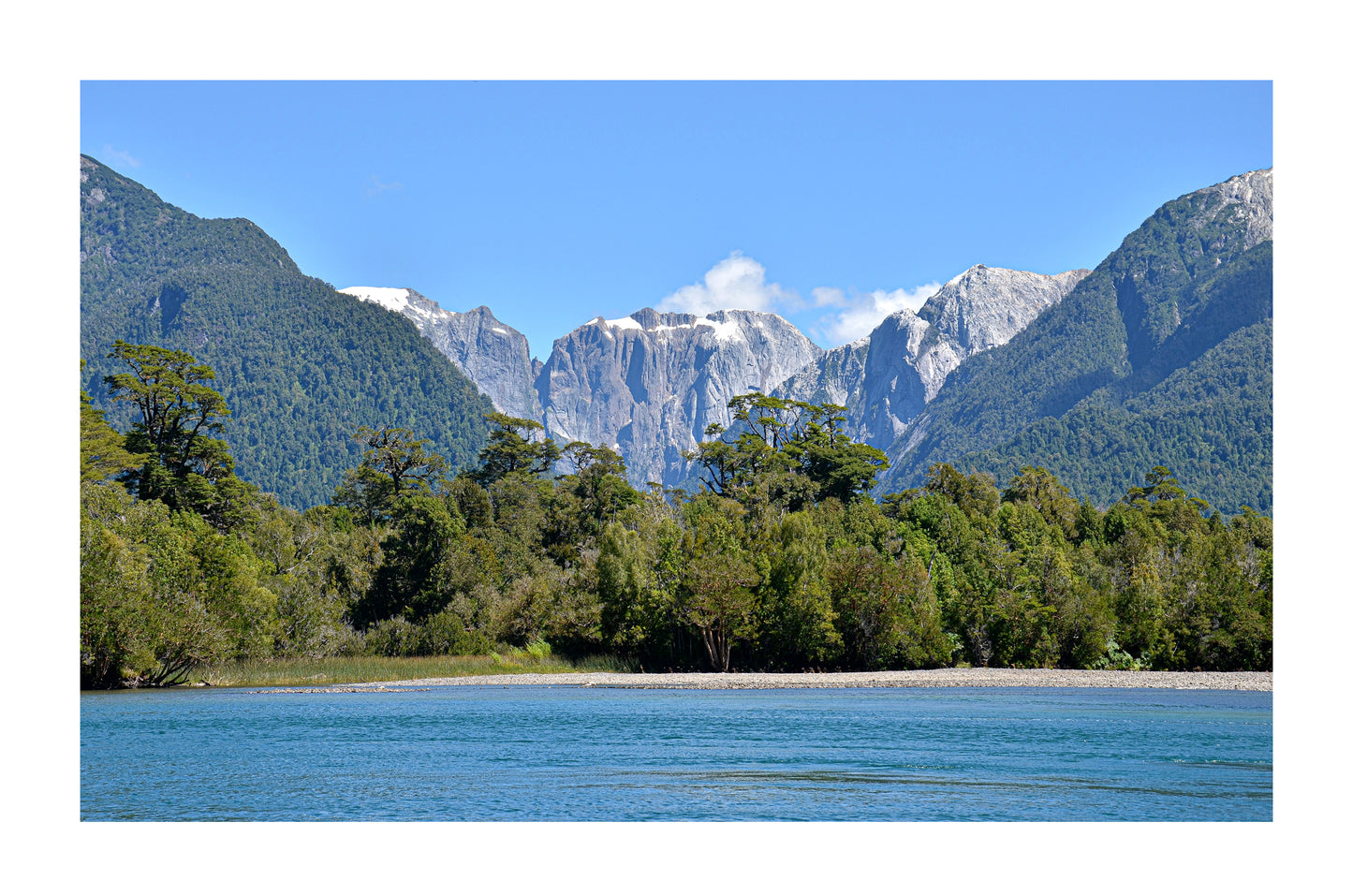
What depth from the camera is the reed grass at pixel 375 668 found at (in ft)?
142

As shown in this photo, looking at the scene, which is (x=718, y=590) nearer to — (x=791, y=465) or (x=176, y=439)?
(x=176, y=439)

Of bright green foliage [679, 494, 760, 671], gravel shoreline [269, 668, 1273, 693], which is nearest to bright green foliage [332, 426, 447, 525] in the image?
bright green foliage [679, 494, 760, 671]

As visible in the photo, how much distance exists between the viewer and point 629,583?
50.8 metres

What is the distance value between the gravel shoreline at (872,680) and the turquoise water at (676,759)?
206 inches

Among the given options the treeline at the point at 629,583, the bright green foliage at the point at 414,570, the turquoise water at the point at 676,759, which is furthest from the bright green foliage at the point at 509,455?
the turquoise water at the point at 676,759

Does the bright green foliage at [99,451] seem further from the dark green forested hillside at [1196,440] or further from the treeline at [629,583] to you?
the dark green forested hillside at [1196,440]

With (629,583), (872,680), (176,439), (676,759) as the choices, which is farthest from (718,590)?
(176,439)

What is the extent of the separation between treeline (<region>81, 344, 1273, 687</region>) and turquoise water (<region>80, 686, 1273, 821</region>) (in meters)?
7.54

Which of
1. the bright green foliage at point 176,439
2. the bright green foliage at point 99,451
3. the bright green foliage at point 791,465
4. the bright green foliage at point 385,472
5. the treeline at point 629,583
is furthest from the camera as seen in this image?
the bright green foliage at point 385,472

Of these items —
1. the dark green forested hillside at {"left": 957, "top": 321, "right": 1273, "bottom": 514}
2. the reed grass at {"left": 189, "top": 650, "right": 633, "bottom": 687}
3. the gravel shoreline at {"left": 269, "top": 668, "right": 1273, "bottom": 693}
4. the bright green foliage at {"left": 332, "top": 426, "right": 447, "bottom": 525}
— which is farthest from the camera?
the dark green forested hillside at {"left": 957, "top": 321, "right": 1273, "bottom": 514}

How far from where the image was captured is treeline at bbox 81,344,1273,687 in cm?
4322

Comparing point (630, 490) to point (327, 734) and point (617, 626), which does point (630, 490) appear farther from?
point (327, 734)

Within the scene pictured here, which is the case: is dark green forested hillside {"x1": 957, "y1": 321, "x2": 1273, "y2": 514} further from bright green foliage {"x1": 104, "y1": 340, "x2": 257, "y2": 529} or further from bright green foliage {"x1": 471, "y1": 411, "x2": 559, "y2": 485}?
bright green foliage {"x1": 104, "y1": 340, "x2": 257, "y2": 529}

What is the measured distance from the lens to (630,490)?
248 feet
